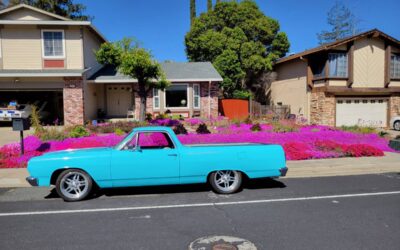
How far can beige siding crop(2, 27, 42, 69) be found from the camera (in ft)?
58.3

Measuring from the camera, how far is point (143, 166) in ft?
20.0

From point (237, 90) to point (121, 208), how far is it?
2099 centimetres

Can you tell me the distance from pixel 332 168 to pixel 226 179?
4.09m

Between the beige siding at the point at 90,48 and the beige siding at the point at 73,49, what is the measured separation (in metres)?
0.48

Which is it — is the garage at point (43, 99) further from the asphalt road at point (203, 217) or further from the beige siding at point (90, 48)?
the asphalt road at point (203, 217)

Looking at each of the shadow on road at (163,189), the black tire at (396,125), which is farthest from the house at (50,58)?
the black tire at (396,125)

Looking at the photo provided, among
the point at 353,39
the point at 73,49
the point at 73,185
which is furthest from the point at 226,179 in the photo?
the point at 353,39

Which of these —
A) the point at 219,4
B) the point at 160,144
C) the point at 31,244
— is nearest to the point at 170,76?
the point at 219,4

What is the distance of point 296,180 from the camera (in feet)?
25.6

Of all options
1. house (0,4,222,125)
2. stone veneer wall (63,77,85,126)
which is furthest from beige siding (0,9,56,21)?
stone veneer wall (63,77,85,126)

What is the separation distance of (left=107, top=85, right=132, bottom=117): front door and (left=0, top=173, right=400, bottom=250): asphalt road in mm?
15276

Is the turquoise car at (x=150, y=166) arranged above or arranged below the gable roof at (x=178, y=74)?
below

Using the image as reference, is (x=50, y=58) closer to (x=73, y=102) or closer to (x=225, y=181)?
(x=73, y=102)

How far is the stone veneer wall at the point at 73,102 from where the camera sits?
Result: 58.3 ft
